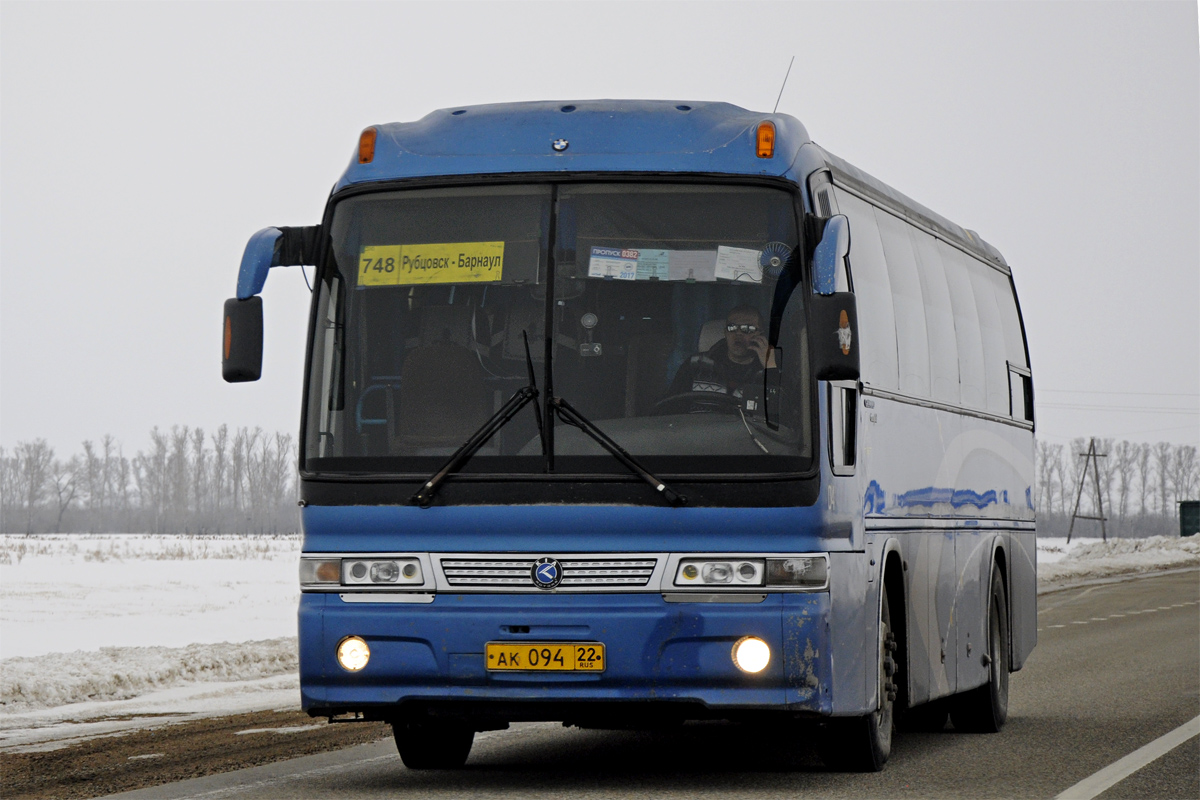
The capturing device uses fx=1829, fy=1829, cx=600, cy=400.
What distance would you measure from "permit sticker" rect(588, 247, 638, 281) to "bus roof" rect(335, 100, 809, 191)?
46 centimetres

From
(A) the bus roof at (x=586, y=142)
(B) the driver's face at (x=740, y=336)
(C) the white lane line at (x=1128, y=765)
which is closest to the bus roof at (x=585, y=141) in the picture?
(A) the bus roof at (x=586, y=142)

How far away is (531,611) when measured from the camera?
862 centimetres

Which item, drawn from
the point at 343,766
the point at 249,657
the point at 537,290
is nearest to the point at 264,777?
the point at 343,766

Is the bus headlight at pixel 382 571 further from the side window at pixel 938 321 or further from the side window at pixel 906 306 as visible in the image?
the side window at pixel 938 321

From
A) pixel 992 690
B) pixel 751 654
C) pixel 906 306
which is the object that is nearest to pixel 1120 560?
pixel 992 690

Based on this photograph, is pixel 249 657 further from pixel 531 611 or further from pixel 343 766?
pixel 531 611

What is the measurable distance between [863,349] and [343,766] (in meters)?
3.76

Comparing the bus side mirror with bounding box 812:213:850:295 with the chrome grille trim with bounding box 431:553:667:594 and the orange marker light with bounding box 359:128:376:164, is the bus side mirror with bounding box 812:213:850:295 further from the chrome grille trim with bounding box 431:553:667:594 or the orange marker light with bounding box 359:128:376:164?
the orange marker light with bounding box 359:128:376:164

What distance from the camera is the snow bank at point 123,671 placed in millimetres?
15227

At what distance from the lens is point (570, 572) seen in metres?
8.63

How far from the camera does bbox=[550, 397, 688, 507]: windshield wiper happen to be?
8.52 metres

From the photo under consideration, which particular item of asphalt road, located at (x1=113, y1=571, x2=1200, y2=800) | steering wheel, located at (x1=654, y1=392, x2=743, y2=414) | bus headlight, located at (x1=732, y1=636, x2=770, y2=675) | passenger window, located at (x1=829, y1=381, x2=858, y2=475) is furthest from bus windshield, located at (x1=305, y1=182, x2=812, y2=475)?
asphalt road, located at (x1=113, y1=571, x2=1200, y2=800)

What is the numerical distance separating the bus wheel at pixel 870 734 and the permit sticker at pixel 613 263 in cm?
246

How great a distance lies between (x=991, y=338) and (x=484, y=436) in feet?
20.9
